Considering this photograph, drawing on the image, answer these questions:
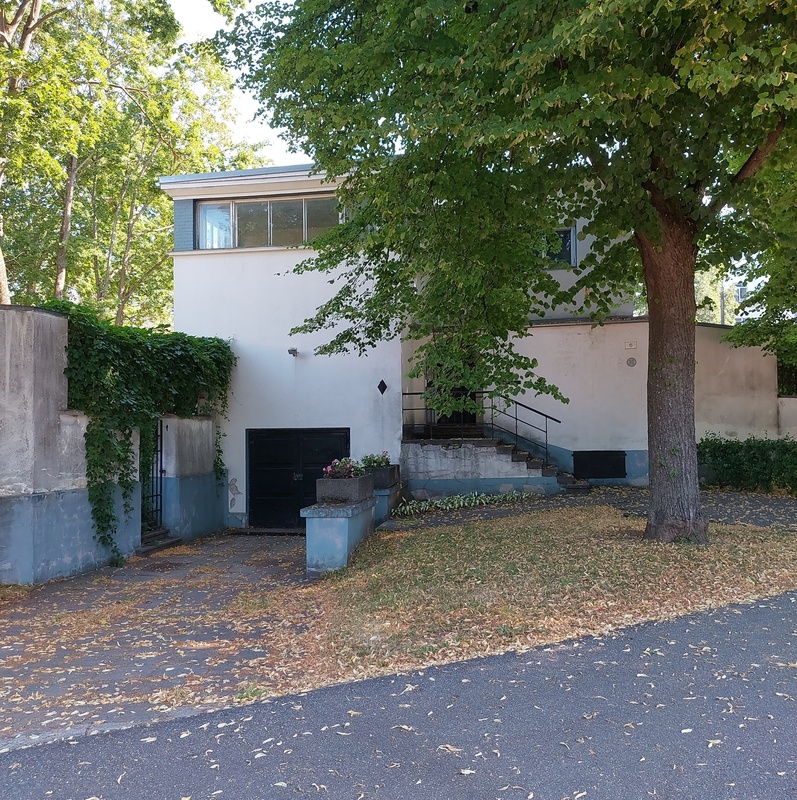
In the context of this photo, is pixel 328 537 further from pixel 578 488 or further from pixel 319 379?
pixel 578 488

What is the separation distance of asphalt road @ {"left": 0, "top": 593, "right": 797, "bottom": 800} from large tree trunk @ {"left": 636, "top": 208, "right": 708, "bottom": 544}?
279 cm

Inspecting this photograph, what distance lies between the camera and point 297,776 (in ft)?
10.6

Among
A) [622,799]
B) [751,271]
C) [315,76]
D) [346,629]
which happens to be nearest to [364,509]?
[346,629]

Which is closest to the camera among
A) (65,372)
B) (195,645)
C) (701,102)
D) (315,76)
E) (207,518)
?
(195,645)

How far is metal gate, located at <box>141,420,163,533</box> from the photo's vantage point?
427 inches

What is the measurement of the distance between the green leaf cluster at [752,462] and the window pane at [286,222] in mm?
9355

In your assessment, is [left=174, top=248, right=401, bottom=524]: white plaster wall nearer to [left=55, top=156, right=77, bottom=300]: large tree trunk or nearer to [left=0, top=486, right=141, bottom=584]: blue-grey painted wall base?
[left=0, top=486, right=141, bottom=584]: blue-grey painted wall base

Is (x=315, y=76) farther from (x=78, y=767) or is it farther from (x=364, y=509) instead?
(x=78, y=767)

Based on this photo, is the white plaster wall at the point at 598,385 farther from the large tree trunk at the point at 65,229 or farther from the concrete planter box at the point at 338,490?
the large tree trunk at the point at 65,229

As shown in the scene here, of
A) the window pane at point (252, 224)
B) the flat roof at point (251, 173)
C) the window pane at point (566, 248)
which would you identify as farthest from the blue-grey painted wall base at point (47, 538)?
the window pane at point (566, 248)

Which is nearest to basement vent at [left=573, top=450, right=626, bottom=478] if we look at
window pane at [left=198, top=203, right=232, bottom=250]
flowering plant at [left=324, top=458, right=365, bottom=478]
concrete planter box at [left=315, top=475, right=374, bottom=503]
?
flowering plant at [left=324, top=458, right=365, bottom=478]

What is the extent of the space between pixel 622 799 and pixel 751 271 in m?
12.6

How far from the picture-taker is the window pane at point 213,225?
45.2ft

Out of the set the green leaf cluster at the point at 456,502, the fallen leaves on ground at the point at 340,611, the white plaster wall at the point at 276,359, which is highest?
the white plaster wall at the point at 276,359
